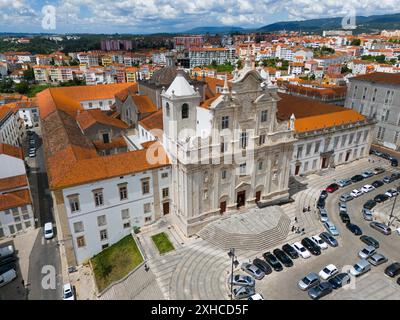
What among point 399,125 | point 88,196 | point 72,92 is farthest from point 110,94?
point 399,125

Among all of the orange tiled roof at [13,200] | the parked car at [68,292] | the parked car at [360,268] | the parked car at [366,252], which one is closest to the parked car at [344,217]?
the parked car at [366,252]

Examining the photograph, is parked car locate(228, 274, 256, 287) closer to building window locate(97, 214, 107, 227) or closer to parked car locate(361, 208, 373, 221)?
building window locate(97, 214, 107, 227)

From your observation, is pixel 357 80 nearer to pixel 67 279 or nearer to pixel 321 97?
pixel 321 97

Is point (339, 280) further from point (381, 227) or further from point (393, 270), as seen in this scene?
point (381, 227)

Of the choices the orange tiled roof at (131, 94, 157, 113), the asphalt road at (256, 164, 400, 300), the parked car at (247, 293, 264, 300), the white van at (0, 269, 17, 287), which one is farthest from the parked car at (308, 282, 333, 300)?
the orange tiled roof at (131, 94, 157, 113)

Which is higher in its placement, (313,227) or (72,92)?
(72,92)

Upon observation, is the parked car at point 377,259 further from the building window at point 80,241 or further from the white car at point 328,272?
the building window at point 80,241
